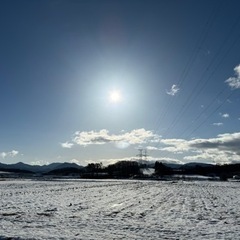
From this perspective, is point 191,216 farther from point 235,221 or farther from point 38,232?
point 38,232

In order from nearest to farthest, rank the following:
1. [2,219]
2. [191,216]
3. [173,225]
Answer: [173,225]
[2,219]
[191,216]

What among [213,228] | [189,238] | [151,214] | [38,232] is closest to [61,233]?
[38,232]

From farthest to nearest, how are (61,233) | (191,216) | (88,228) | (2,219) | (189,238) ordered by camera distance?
(191,216)
(2,219)
(88,228)
(61,233)
(189,238)

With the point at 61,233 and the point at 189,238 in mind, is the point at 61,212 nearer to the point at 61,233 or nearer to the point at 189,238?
the point at 61,233

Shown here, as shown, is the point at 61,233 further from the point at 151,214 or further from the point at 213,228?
the point at 151,214

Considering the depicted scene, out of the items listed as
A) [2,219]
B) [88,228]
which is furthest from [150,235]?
[2,219]

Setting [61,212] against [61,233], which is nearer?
[61,233]

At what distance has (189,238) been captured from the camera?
11.7m

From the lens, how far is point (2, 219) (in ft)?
52.0

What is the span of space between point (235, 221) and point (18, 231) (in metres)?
→ 9.37

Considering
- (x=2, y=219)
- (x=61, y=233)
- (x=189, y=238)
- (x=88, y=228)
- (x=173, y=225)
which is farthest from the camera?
(x=2, y=219)

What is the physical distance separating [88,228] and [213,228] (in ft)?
15.8

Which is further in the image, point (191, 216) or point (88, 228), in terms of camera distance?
point (191, 216)

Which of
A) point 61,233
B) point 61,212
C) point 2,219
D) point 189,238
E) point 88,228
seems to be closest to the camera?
point 189,238
